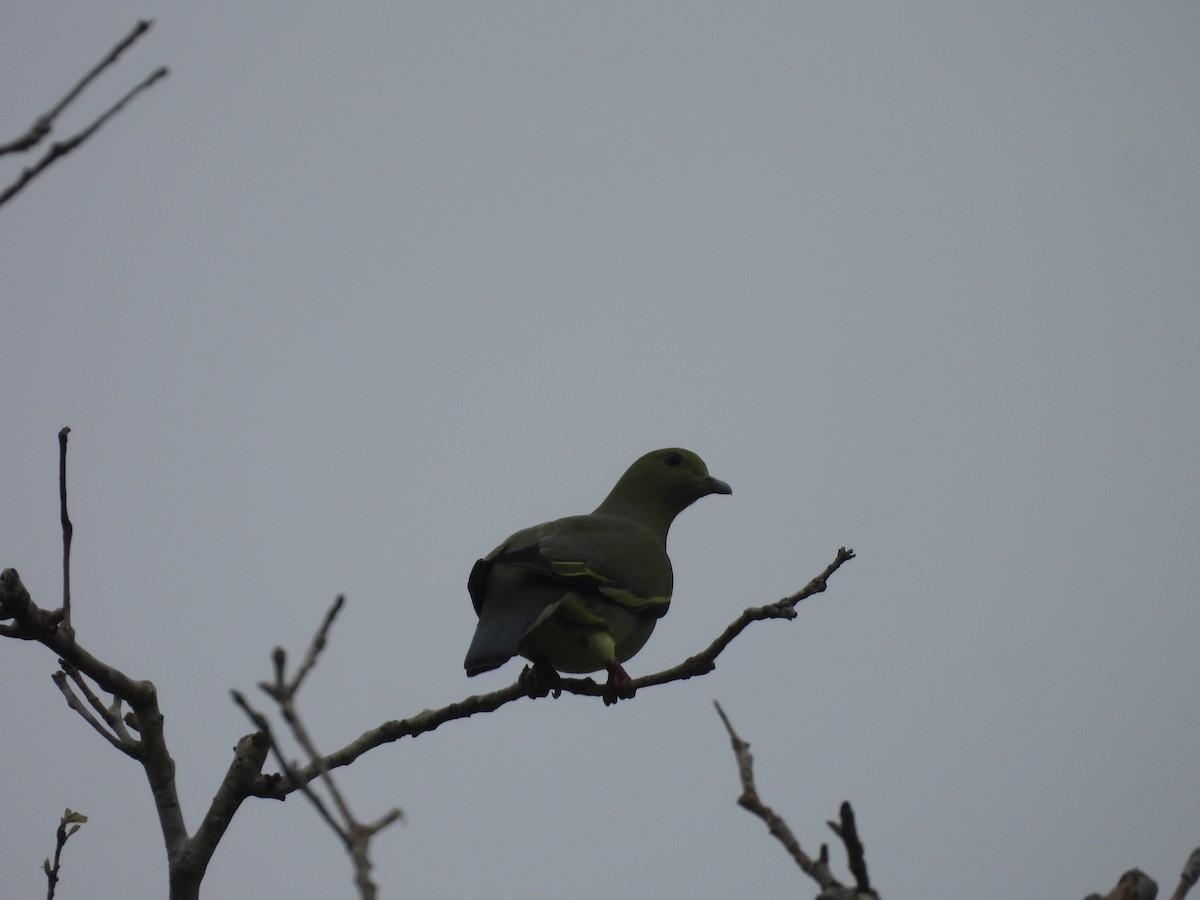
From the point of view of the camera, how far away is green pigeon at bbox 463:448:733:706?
508 centimetres

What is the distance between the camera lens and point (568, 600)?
5355 millimetres

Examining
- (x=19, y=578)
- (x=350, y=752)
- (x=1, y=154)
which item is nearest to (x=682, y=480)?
(x=350, y=752)

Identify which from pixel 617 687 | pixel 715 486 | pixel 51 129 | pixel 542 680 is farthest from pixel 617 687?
pixel 51 129

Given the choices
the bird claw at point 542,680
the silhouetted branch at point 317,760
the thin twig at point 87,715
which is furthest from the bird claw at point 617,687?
the silhouetted branch at point 317,760

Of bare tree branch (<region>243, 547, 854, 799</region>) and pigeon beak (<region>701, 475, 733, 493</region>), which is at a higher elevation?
pigeon beak (<region>701, 475, 733, 493</region>)

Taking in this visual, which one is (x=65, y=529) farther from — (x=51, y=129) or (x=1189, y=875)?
(x=1189, y=875)

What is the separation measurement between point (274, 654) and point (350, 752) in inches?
98.1

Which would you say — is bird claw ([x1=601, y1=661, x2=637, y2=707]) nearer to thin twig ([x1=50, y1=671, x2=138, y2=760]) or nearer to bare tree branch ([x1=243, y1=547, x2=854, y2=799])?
bare tree branch ([x1=243, y1=547, x2=854, y2=799])

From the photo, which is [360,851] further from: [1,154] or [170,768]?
[170,768]

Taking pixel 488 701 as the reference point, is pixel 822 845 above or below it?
below

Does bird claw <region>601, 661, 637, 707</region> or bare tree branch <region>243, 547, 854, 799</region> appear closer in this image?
bare tree branch <region>243, 547, 854, 799</region>

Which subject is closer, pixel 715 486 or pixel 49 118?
pixel 49 118

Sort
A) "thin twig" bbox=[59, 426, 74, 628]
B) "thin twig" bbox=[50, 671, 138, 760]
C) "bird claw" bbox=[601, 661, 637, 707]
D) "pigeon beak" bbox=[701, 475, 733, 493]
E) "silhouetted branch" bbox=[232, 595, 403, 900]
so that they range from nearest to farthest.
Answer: "silhouetted branch" bbox=[232, 595, 403, 900] → "thin twig" bbox=[59, 426, 74, 628] → "thin twig" bbox=[50, 671, 138, 760] → "bird claw" bbox=[601, 661, 637, 707] → "pigeon beak" bbox=[701, 475, 733, 493]

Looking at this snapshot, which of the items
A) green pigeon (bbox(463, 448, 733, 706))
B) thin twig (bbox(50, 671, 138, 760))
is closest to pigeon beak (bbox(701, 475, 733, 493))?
green pigeon (bbox(463, 448, 733, 706))
